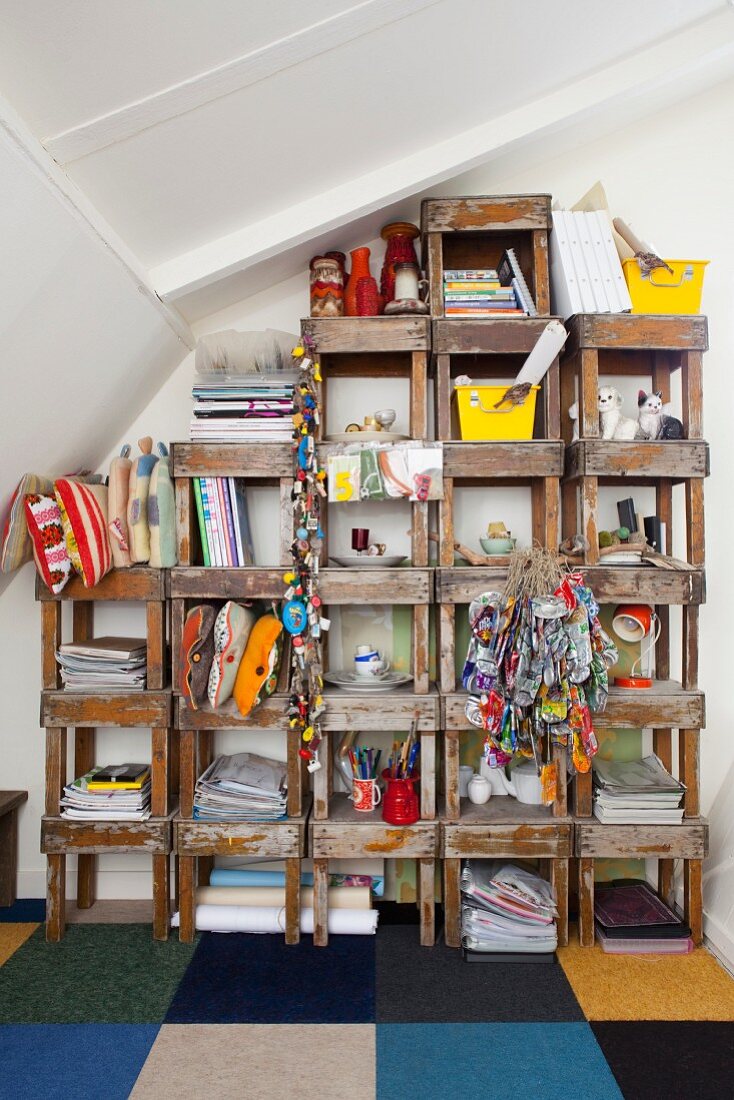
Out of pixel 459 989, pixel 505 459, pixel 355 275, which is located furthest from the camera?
pixel 355 275

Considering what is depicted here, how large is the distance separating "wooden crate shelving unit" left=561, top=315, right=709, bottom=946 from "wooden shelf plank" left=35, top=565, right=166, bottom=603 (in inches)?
55.2

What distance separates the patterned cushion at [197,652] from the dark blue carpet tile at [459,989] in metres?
1.01

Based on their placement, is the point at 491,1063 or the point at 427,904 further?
the point at 427,904

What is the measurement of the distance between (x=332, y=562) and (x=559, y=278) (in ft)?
3.99

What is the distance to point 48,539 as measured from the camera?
2213 mm

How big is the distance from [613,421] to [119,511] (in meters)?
1.64

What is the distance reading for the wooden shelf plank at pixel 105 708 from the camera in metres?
2.33

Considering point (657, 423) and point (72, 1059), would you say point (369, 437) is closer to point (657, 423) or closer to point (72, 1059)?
point (657, 423)

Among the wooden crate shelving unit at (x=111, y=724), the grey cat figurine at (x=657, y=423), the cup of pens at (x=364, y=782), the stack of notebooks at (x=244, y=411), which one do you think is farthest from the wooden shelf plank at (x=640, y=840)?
the stack of notebooks at (x=244, y=411)

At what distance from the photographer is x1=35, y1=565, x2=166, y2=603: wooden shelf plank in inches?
91.3

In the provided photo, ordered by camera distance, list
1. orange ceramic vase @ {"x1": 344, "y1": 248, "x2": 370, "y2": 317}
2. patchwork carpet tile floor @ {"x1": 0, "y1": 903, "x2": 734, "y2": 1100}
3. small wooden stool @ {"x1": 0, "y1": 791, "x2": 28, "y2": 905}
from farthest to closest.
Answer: small wooden stool @ {"x1": 0, "y1": 791, "x2": 28, "y2": 905} < orange ceramic vase @ {"x1": 344, "y1": 248, "x2": 370, "y2": 317} < patchwork carpet tile floor @ {"x1": 0, "y1": 903, "x2": 734, "y2": 1100}

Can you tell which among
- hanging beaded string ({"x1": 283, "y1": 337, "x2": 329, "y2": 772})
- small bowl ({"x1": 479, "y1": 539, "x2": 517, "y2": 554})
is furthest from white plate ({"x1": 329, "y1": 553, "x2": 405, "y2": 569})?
small bowl ({"x1": 479, "y1": 539, "x2": 517, "y2": 554})

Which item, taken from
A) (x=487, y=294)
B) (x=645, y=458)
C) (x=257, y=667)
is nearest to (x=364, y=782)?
(x=257, y=667)

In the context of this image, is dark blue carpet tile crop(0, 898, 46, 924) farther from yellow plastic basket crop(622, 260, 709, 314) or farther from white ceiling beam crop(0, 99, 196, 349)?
yellow plastic basket crop(622, 260, 709, 314)
